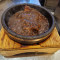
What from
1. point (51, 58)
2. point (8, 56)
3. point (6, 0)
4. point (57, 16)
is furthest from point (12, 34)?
point (57, 16)

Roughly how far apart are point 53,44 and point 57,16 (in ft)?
3.73

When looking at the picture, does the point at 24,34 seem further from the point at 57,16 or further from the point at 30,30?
the point at 57,16

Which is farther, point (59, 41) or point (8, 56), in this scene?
point (8, 56)

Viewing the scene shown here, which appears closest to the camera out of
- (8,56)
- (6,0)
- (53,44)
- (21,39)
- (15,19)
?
(21,39)

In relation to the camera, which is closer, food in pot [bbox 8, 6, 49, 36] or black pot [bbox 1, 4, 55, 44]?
black pot [bbox 1, 4, 55, 44]

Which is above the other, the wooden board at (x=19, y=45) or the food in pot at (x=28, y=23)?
the food in pot at (x=28, y=23)

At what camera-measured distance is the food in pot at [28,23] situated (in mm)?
1154

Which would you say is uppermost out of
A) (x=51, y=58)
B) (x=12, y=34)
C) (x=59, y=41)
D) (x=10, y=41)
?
(x=12, y=34)

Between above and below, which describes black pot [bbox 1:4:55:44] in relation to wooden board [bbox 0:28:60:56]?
above

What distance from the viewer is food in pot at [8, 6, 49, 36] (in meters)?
1.15

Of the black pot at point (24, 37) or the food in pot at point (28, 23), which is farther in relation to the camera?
the food in pot at point (28, 23)

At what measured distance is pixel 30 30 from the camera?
1153 millimetres

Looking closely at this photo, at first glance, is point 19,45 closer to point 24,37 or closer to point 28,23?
point 24,37

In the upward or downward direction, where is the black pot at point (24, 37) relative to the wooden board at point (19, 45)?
upward
